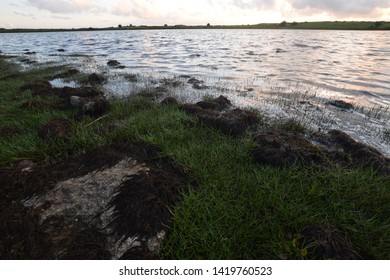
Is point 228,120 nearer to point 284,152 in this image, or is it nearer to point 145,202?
point 284,152

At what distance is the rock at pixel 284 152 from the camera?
13.2 ft

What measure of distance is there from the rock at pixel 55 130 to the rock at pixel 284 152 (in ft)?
13.5

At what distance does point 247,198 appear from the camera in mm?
3273

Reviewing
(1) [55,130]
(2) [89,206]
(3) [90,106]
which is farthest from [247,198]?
(3) [90,106]

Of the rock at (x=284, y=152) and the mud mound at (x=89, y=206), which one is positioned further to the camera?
the rock at (x=284, y=152)

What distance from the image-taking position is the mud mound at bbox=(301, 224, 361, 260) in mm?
2434

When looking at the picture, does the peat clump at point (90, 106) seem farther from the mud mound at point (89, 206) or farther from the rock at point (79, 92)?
the mud mound at point (89, 206)

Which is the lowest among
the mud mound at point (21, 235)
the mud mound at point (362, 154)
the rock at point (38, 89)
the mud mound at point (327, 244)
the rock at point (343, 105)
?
the rock at point (343, 105)

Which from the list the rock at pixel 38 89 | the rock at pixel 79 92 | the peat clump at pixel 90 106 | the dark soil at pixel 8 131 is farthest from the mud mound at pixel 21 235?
the rock at pixel 38 89

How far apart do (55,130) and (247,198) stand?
13.9 feet

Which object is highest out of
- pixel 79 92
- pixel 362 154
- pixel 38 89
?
pixel 362 154

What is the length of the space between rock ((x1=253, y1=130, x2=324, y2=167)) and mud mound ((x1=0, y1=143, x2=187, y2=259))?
1679mm

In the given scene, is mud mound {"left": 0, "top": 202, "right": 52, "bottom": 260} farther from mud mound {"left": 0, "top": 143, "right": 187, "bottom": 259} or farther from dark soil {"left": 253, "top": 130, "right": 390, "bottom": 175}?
dark soil {"left": 253, "top": 130, "right": 390, "bottom": 175}
